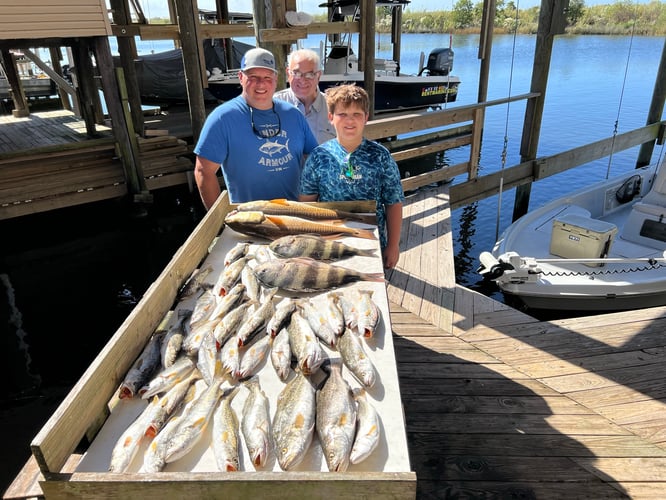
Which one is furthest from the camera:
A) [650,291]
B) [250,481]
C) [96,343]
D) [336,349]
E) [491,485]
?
[96,343]

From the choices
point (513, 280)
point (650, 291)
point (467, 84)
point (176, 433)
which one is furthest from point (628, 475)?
point (467, 84)

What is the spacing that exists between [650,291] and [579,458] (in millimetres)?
4711

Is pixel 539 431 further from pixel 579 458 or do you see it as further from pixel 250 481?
A: pixel 250 481

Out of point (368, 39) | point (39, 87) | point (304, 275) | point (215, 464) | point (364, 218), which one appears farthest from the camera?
point (39, 87)

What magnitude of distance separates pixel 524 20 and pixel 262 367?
8280 centimetres

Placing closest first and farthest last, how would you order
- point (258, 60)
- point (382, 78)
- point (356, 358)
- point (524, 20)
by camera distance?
point (356, 358), point (258, 60), point (382, 78), point (524, 20)

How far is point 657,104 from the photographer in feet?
39.5

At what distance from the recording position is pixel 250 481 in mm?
1229

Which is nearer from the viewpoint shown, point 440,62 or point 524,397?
point 524,397

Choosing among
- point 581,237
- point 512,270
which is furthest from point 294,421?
point 581,237

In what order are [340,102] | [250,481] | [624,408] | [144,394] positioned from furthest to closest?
[624,408] < [340,102] < [144,394] < [250,481]

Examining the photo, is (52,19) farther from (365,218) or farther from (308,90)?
(365,218)

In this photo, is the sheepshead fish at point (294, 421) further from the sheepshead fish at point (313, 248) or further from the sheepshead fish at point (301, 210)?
the sheepshead fish at point (301, 210)

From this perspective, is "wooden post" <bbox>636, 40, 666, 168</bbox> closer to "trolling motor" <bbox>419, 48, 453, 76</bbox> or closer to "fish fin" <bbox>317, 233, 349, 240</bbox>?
"trolling motor" <bbox>419, 48, 453, 76</bbox>
